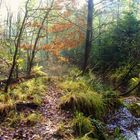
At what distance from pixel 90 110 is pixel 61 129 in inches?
76.6

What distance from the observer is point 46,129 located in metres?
6.62

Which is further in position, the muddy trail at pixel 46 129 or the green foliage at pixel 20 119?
the green foliage at pixel 20 119

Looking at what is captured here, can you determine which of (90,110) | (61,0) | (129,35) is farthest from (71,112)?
(129,35)

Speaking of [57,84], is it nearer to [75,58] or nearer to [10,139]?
[10,139]

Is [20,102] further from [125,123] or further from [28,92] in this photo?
[125,123]

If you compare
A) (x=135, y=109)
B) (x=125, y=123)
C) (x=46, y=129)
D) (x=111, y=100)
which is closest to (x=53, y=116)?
(x=46, y=129)

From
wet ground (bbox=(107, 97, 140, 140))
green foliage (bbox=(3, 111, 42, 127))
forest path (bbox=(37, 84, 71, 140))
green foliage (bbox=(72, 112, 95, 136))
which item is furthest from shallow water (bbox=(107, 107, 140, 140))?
green foliage (bbox=(3, 111, 42, 127))

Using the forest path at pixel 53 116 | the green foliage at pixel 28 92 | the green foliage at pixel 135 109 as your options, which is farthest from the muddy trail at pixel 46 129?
the green foliage at pixel 135 109

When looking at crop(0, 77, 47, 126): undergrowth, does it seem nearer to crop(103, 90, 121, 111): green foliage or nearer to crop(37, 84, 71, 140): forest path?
crop(37, 84, 71, 140): forest path

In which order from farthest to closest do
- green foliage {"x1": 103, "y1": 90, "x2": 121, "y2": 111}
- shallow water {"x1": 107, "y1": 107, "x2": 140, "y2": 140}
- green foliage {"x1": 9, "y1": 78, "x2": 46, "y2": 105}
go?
green foliage {"x1": 103, "y1": 90, "x2": 121, "y2": 111}
green foliage {"x1": 9, "y1": 78, "x2": 46, "y2": 105}
shallow water {"x1": 107, "y1": 107, "x2": 140, "y2": 140}

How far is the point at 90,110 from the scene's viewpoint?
8273 millimetres

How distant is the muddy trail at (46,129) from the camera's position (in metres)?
6.14

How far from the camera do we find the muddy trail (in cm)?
614

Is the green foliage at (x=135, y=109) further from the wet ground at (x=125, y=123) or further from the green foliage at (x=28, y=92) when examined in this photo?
the green foliage at (x=28, y=92)
